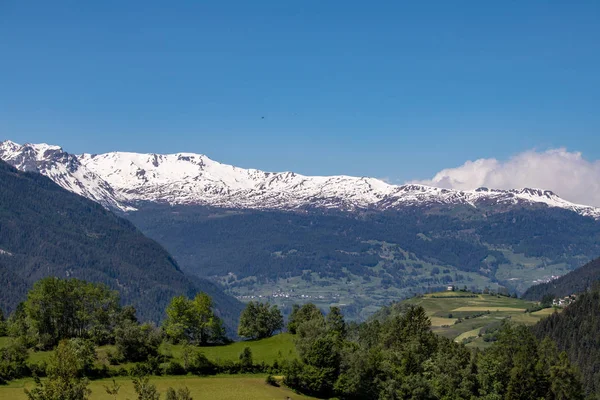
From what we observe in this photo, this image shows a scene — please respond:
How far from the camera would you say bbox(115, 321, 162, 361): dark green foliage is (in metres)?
143

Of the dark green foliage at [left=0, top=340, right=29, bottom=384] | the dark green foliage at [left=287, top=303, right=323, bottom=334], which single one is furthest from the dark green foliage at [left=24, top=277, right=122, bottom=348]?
the dark green foliage at [left=287, top=303, right=323, bottom=334]

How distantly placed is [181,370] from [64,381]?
186ft

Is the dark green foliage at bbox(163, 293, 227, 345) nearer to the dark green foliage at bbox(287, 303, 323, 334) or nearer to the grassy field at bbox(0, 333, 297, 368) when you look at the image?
the grassy field at bbox(0, 333, 297, 368)

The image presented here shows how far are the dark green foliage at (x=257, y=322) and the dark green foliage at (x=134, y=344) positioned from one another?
129 ft

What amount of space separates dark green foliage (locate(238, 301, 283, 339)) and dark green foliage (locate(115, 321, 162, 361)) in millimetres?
39336

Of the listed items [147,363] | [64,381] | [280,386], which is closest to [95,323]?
[147,363]

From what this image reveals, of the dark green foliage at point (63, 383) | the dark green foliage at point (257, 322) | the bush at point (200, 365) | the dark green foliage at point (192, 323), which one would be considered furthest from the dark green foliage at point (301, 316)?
the dark green foliage at point (63, 383)

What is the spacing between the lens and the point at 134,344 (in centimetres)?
14450

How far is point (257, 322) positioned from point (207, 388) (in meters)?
56.1

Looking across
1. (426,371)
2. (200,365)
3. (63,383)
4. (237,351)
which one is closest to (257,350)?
(237,351)

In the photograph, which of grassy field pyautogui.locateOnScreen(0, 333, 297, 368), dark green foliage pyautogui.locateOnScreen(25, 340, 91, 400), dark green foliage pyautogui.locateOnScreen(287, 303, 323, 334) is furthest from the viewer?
dark green foliage pyautogui.locateOnScreen(287, 303, 323, 334)

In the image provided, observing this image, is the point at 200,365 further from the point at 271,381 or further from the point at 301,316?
the point at 301,316

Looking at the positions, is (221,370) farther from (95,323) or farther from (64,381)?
(64,381)

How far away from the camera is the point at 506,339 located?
15475 centimetres
